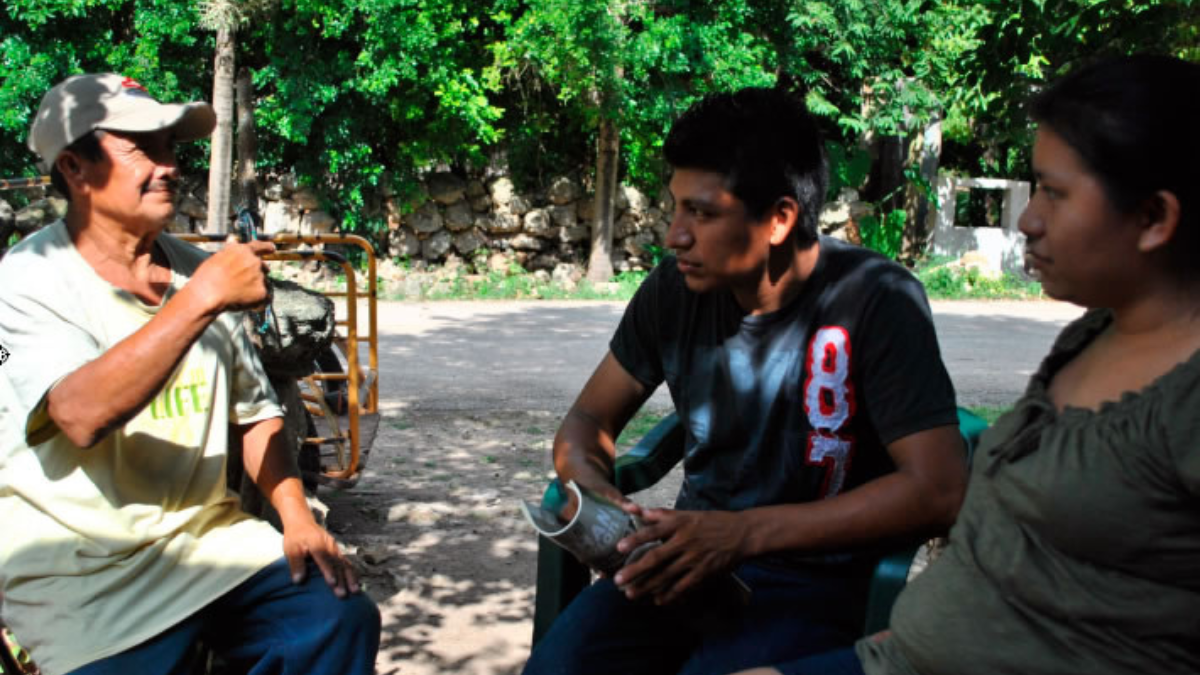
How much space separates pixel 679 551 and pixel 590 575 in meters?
0.64

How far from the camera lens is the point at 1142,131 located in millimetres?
1574

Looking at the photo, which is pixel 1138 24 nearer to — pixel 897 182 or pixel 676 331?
pixel 676 331

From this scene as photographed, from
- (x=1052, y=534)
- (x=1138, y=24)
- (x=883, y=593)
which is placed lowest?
(x=883, y=593)

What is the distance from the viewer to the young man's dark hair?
92.4 inches

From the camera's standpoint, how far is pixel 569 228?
1695cm

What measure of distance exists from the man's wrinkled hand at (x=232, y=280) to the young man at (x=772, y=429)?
2.55ft

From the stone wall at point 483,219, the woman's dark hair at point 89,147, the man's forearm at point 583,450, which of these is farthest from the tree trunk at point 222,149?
the man's forearm at point 583,450

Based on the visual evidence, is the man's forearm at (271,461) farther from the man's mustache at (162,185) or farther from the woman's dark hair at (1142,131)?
the woman's dark hair at (1142,131)

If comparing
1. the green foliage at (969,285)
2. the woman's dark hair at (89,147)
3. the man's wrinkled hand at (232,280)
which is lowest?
the green foliage at (969,285)

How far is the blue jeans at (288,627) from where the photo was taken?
7.72 feet

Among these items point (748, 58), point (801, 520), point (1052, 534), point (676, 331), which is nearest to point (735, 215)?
point (676, 331)

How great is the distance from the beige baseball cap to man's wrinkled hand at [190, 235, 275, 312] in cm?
38

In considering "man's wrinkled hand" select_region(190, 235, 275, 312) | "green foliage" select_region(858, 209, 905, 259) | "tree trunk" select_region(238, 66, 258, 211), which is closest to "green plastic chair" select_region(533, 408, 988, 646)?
"man's wrinkled hand" select_region(190, 235, 275, 312)

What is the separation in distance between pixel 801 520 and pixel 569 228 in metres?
14.9
